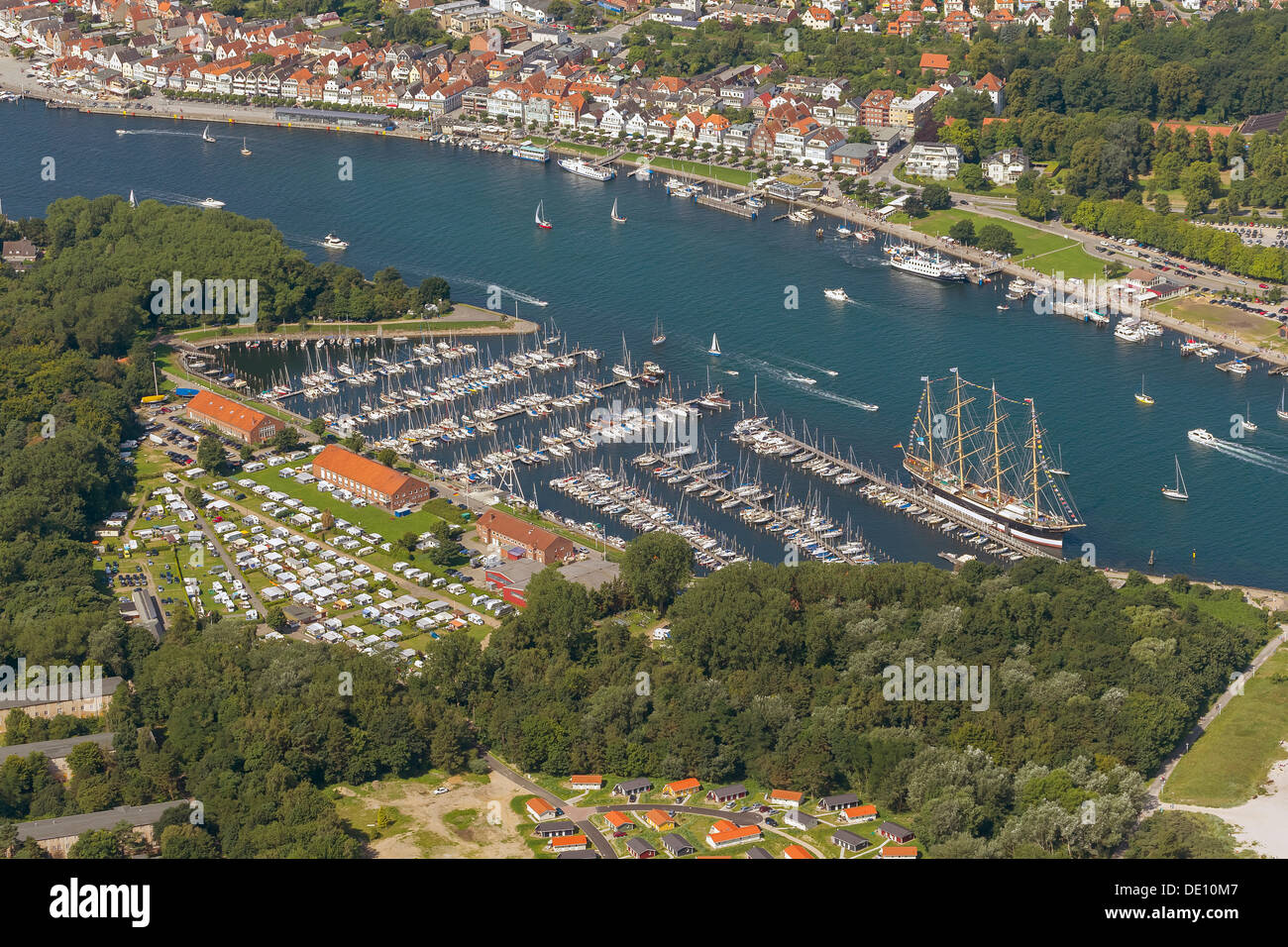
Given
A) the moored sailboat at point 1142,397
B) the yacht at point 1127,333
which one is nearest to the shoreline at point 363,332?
the yacht at point 1127,333

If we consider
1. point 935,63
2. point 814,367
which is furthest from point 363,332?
point 935,63

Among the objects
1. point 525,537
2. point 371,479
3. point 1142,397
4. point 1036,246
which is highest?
point 1036,246

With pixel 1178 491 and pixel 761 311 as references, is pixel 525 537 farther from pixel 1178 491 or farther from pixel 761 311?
pixel 761 311

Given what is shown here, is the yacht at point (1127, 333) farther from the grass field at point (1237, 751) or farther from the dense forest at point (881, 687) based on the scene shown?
the grass field at point (1237, 751)
